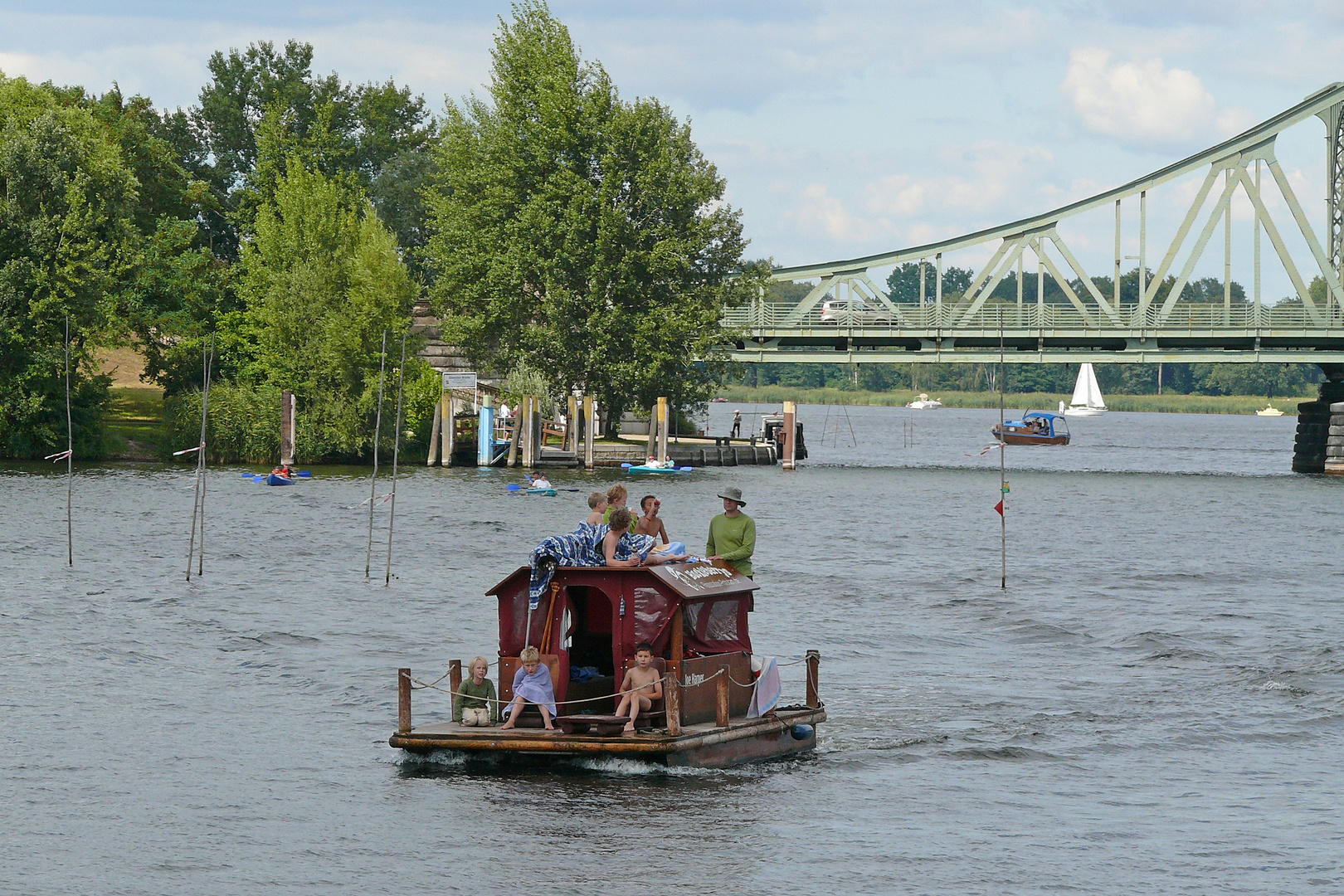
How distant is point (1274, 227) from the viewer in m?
87.8

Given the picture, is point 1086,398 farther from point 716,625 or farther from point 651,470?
point 716,625

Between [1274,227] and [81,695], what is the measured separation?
78709 millimetres

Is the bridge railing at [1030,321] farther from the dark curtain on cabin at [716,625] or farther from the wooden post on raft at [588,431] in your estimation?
the dark curtain on cabin at [716,625]

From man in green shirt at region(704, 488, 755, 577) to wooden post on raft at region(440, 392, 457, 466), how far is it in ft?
166

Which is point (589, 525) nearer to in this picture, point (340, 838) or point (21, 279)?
point (340, 838)

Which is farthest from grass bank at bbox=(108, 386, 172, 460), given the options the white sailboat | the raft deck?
the white sailboat

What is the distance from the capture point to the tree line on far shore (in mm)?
64562

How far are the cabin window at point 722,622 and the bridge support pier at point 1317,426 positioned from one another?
6731cm

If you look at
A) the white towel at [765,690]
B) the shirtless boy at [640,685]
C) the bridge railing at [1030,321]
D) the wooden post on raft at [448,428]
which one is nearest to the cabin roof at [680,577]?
the shirtless boy at [640,685]

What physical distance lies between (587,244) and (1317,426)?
3936 cm

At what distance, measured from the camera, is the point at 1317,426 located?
81875 millimetres

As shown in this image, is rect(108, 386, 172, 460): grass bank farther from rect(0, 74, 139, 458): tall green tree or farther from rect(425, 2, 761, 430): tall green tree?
rect(425, 2, 761, 430): tall green tree

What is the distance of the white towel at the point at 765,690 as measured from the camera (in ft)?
61.5

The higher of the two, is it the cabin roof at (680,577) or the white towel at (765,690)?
the cabin roof at (680,577)
